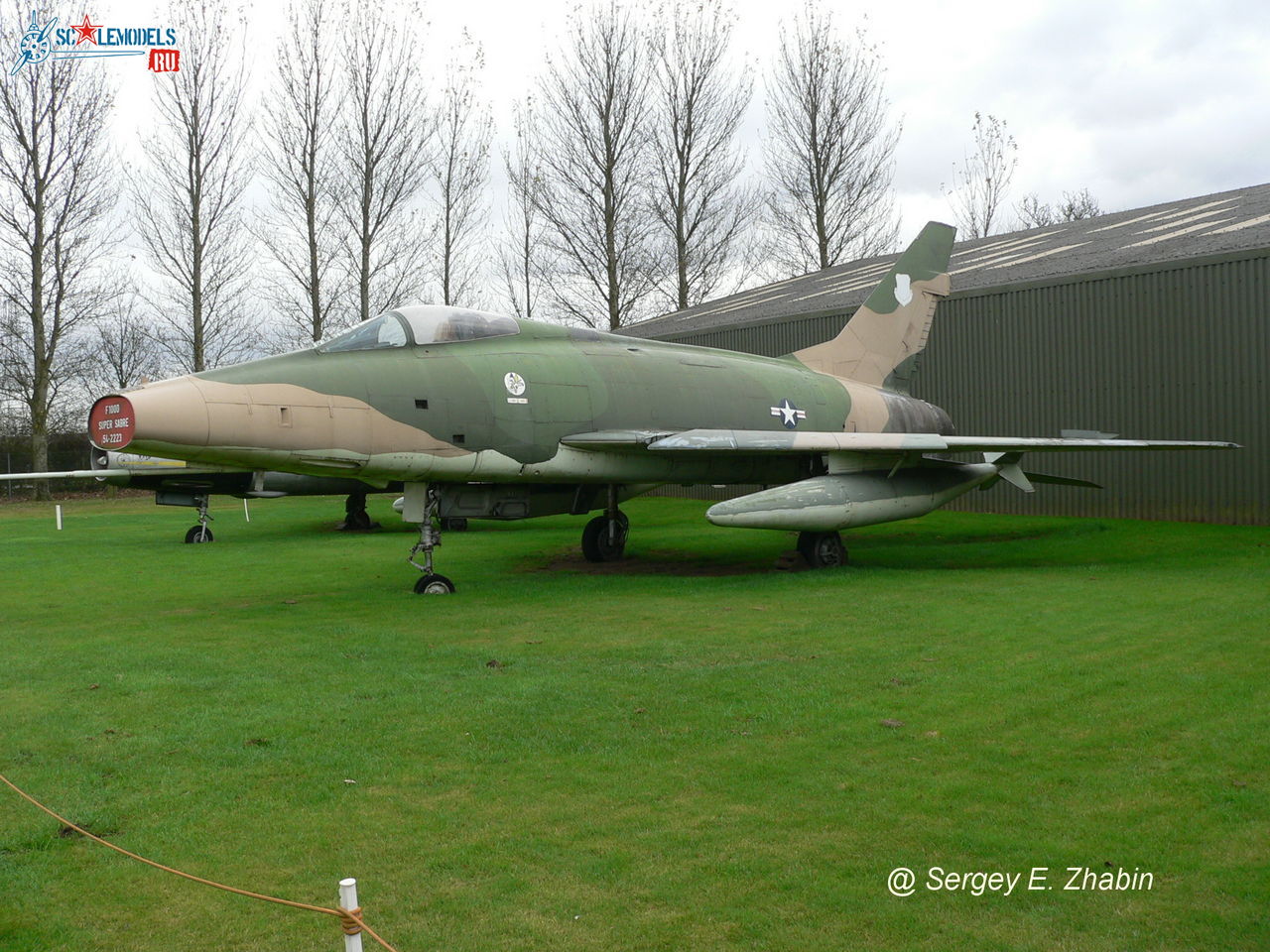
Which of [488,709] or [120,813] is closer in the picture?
[120,813]

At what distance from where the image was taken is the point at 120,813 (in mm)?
4180

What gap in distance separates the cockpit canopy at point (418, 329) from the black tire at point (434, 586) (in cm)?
250

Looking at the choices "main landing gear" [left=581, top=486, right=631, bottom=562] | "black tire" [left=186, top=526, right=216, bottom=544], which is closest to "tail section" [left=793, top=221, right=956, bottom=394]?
"main landing gear" [left=581, top=486, right=631, bottom=562]

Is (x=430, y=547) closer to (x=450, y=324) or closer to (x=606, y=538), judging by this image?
(x=450, y=324)

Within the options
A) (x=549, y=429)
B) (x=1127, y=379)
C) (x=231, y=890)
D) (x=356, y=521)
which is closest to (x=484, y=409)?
(x=549, y=429)

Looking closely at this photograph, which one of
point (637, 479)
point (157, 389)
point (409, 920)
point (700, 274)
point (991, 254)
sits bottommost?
point (409, 920)

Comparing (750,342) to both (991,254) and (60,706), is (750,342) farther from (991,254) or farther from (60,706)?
(60,706)

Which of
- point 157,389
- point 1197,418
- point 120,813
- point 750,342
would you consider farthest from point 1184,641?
point 750,342

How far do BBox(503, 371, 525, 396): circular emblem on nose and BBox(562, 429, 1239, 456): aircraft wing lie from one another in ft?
2.41

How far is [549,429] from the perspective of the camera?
419 inches

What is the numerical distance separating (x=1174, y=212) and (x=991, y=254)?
13.4 feet

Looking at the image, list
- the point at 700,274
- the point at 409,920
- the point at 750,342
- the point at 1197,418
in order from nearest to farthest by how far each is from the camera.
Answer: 1. the point at 409,920
2. the point at 1197,418
3. the point at 750,342
4. the point at 700,274

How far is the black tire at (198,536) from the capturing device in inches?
691

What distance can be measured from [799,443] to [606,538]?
3.43 meters
